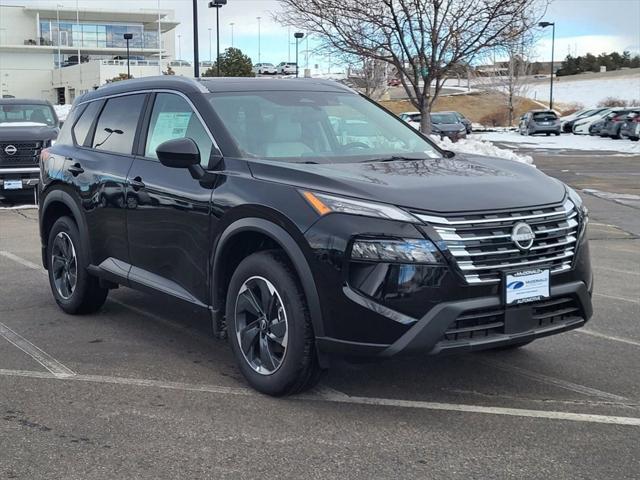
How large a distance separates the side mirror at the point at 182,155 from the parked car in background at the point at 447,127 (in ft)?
89.1

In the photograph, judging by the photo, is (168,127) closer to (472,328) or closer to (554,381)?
Answer: (472,328)

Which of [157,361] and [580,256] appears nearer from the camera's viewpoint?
[580,256]

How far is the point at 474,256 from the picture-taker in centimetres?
397

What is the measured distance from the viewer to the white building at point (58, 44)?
82000mm

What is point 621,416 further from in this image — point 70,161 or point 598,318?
point 70,161

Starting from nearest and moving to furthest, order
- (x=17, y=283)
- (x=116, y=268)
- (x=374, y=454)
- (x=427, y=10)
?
(x=374, y=454)
(x=116, y=268)
(x=17, y=283)
(x=427, y=10)

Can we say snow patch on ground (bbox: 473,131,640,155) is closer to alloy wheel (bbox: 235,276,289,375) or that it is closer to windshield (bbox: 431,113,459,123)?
windshield (bbox: 431,113,459,123)

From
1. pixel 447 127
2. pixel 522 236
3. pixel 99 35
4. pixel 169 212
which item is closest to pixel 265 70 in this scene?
pixel 99 35

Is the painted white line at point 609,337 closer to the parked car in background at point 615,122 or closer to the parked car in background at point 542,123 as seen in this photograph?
the parked car in background at point 615,122

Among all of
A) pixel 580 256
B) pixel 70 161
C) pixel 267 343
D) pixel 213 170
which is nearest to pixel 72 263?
pixel 70 161

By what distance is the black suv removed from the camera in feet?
12.9

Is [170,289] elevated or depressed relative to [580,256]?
depressed

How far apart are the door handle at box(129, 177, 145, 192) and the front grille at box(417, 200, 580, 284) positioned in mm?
2328

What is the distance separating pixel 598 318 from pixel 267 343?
3193 millimetres
